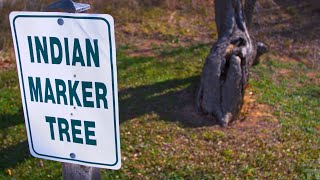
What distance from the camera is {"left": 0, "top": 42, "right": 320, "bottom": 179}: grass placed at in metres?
4.18

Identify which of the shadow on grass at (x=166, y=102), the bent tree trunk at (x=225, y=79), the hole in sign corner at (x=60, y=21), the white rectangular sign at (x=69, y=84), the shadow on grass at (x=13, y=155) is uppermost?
the hole in sign corner at (x=60, y=21)

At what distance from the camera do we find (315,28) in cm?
962

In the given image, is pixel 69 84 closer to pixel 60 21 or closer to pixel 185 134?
pixel 60 21

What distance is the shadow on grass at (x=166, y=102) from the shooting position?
206 inches

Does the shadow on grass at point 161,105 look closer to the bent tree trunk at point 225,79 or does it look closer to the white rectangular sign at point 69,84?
the bent tree trunk at point 225,79

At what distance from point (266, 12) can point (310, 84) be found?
13.3 feet

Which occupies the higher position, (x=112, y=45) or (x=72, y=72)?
(x=112, y=45)

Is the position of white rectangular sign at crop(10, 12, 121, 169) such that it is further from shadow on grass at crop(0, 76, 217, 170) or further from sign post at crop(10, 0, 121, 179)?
shadow on grass at crop(0, 76, 217, 170)

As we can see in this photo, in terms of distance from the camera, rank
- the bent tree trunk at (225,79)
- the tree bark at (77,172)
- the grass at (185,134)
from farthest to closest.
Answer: the bent tree trunk at (225,79), the grass at (185,134), the tree bark at (77,172)

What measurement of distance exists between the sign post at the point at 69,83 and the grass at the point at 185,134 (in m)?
2.26

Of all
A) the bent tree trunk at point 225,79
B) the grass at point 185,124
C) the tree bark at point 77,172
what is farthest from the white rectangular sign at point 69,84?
the bent tree trunk at point 225,79

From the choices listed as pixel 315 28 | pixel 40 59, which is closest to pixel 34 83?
pixel 40 59

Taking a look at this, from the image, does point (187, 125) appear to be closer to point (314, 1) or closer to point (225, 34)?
point (225, 34)

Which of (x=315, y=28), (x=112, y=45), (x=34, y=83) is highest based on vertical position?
(x=112, y=45)
